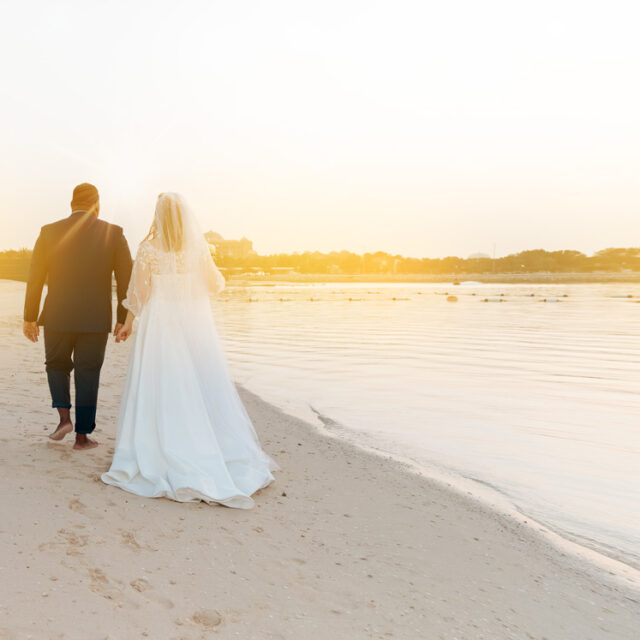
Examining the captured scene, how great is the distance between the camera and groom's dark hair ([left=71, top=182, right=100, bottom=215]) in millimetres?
5305

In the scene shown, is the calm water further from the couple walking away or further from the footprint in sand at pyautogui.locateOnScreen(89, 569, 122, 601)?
the footprint in sand at pyautogui.locateOnScreen(89, 569, 122, 601)

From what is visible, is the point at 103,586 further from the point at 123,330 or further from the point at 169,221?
the point at 169,221

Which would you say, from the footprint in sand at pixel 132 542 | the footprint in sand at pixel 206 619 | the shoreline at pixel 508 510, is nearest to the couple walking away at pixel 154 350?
the footprint in sand at pixel 132 542

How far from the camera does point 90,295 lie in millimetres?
5211

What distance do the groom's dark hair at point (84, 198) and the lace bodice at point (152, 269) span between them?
79cm

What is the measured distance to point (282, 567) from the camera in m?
3.55

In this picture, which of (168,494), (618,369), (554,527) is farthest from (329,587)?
(618,369)

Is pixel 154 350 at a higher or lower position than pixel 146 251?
lower

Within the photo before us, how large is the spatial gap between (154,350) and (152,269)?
26.7 inches

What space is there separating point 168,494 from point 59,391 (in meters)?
1.65

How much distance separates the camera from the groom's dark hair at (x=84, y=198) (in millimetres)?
5305

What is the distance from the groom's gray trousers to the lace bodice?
0.60m

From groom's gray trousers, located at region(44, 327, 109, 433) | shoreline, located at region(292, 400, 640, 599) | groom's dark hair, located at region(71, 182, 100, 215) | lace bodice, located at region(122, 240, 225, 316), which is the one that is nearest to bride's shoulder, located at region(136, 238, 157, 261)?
lace bodice, located at region(122, 240, 225, 316)

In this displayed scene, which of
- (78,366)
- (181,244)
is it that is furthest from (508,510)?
(78,366)
